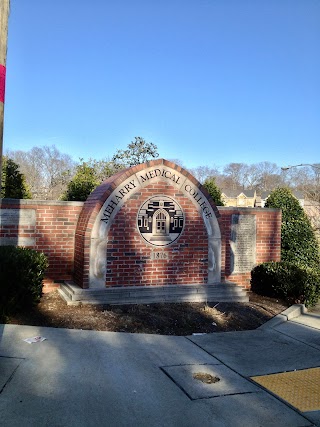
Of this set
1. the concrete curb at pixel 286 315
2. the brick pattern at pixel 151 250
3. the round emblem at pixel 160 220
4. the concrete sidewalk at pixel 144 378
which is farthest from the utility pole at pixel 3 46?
the concrete curb at pixel 286 315

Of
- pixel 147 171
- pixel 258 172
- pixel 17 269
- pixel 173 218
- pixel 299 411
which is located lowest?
pixel 299 411

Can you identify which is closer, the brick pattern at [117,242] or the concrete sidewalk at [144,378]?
the concrete sidewalk at [144,378]

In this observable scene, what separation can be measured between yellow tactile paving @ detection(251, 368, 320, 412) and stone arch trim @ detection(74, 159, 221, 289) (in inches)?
159

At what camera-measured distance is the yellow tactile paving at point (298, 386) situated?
4008 millimetres

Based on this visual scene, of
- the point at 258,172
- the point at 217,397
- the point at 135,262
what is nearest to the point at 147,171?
the point at 135,262

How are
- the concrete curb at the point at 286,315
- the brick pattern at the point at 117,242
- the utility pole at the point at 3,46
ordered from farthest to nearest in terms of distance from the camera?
the brick pattern at the point at 117,242, the concrete curb at the point at 286,315, the utility pole at the point at 3,46

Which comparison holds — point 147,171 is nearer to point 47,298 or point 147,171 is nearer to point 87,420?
point 47,298

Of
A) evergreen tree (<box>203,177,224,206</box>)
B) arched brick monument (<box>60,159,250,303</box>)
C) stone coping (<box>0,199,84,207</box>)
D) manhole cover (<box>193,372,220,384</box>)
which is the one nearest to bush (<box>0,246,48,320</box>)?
arched brick monument (<box>60,159,250,303</box>)

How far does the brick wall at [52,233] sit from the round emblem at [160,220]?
145 centimetres

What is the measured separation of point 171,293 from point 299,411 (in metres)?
4.34

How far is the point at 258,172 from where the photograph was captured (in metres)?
102

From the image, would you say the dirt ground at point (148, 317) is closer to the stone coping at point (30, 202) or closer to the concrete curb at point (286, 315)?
the concrete curb at point (286, 315)

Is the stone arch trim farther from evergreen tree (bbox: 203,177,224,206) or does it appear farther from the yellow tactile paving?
evergreen tree (bbox: 203,177,224,206)

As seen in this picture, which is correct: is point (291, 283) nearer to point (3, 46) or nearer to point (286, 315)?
point (286, 315)
